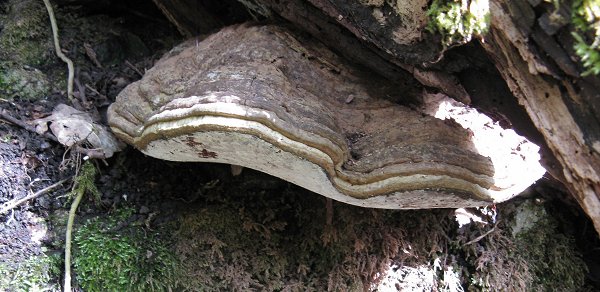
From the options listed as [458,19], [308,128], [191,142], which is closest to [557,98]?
[458,19]

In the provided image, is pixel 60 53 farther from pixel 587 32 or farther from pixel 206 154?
pixel 587 32

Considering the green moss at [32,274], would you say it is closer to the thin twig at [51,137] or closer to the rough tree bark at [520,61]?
the thin twig at [51,137]

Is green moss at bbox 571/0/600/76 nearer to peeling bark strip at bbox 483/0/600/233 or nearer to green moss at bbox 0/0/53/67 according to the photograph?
peeling bark strip at bbox 483/0/600/233

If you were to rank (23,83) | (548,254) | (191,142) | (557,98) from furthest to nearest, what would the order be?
(548,254)
(23,83)
(191,142)
(557,98)

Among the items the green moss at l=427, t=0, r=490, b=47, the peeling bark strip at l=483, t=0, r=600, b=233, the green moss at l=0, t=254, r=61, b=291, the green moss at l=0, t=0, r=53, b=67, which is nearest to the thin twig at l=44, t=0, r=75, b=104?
the green moss at l=0, t=0, r=53, b=67

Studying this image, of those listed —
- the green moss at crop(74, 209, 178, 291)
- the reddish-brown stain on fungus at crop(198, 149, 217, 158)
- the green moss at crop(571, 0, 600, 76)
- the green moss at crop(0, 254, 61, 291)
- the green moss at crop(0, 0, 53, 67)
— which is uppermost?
the green moss at crop(0, 0, 53, 67)

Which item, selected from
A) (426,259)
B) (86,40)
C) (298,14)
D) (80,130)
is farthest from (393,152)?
(86,40)
